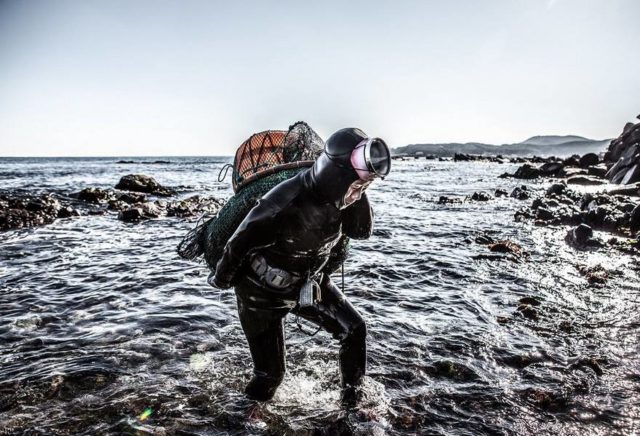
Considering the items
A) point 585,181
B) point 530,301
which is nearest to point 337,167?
point 530,301

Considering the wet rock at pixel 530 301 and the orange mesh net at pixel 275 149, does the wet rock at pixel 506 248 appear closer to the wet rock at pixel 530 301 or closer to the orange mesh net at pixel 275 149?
the wet rock at pixel 530 301

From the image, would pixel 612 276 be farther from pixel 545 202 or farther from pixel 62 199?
pixel 62 199

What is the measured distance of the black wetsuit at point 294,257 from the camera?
3004 millimetres

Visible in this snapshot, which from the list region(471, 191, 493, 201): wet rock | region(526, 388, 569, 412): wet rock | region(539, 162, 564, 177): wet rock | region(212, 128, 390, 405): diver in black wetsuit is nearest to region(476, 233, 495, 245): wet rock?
region(526, 388, 569, 412): wet rock

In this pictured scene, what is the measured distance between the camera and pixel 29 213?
1476 centimetres

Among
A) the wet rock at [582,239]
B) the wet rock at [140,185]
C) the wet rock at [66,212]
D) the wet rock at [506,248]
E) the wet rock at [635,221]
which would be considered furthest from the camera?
the wet rock at [140,185]

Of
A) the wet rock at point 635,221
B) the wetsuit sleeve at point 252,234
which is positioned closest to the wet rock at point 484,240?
the wet rock at point 635,221

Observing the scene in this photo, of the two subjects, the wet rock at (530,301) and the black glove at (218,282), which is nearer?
the black glove at (218,282)

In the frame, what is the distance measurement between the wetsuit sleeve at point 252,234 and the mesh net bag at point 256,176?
1.52 ft

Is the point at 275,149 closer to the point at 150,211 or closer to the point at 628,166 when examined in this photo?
the point at 150,211

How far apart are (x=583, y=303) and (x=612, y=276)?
6.93 ft

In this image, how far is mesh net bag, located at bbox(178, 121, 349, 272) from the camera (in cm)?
354

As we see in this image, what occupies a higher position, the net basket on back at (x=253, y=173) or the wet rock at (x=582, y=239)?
the net basket on back at (x=253, y=173)

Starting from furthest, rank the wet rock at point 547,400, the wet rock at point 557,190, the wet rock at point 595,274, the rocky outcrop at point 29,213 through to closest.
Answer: the wet rock at point 557,190 → the rocky outcrop at point 29,213 → the wet rock at point 595,274 → the wet rock at point 547,400
